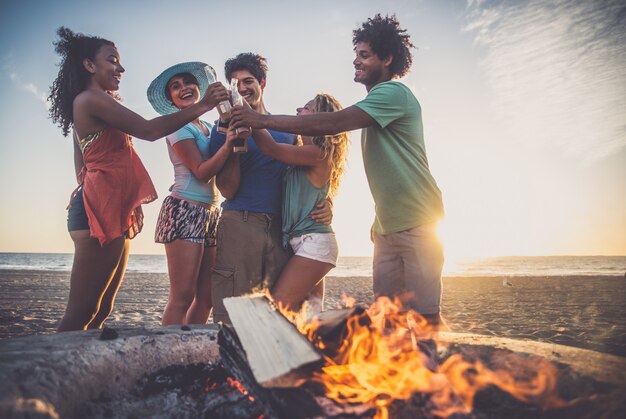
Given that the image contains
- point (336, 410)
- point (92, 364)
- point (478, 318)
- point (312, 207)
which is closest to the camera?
point (336, 410)

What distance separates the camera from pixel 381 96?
2.57m

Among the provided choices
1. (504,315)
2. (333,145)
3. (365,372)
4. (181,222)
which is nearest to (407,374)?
(365,372)

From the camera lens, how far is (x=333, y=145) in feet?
9.45

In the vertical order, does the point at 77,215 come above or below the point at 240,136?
below

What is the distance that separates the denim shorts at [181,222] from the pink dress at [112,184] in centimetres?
19

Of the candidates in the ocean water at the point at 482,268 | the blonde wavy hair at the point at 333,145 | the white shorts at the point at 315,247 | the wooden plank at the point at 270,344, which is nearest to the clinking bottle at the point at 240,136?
the blonde wavy hair at the point at 333,145

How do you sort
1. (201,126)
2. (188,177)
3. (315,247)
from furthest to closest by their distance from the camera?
(201,126)
(188,177)
(315,247)

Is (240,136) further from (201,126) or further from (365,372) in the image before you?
(365,372)

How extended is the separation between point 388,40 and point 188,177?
1.96 metres

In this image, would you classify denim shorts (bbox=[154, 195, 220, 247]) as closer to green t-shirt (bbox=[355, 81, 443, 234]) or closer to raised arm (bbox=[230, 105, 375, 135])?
raised arm (bbox=[230, 105, 375, 135])

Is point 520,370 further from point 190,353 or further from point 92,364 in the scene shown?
point 92,364

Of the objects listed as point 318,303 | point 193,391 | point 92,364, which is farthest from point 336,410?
point 318,303

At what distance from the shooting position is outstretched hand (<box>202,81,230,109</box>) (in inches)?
104

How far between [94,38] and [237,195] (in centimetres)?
153
